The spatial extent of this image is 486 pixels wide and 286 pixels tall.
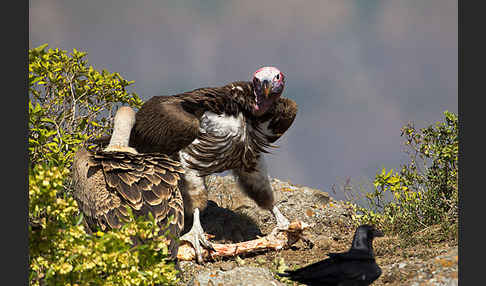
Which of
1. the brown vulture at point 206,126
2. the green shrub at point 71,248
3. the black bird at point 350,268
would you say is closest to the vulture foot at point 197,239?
the brown vulture at point 206,126

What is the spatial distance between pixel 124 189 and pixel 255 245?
3.22 metres

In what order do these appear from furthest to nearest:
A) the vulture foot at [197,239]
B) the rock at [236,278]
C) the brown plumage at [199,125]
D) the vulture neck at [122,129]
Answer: the vulture foot at [197,239] → the vulture neck at [122,129] → the brown plumage at [199,125] → the rock at [236,278]

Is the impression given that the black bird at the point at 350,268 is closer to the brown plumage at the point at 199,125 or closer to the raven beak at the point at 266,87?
the raven beak at the point at 266,87

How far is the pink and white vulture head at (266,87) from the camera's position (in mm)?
7094

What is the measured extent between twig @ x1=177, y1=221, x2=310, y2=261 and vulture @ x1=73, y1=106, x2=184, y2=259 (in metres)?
1.99

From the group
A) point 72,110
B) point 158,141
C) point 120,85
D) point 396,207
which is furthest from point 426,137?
point 72,110

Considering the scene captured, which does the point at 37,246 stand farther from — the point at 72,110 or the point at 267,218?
the point at 267,218

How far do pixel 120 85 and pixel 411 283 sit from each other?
21.4 feet

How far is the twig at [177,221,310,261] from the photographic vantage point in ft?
24.4

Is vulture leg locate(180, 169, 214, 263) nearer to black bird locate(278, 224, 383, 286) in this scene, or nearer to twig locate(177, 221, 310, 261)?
twig locate(177, 221, 310, 261)

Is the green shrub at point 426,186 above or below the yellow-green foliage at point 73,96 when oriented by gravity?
below

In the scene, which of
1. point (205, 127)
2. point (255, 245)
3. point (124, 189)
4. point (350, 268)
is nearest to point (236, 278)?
point (350, 268)

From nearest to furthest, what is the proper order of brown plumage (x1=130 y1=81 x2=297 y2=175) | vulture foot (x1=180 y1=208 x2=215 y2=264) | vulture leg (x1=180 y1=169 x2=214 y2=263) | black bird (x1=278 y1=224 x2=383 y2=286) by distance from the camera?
black bird (x1=278 y1=224 x2=383 y2=286), brown plumage (x1=130 y1=81 x2=297 y2=175), vulture foot (x1=180 y1=208 x2=215 y2=264), vulture leg (x1=180 y1=169 x2=214 y2=263)

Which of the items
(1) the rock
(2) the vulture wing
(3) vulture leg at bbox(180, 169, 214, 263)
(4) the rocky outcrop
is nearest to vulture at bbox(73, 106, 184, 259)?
(2) the vulture wing
